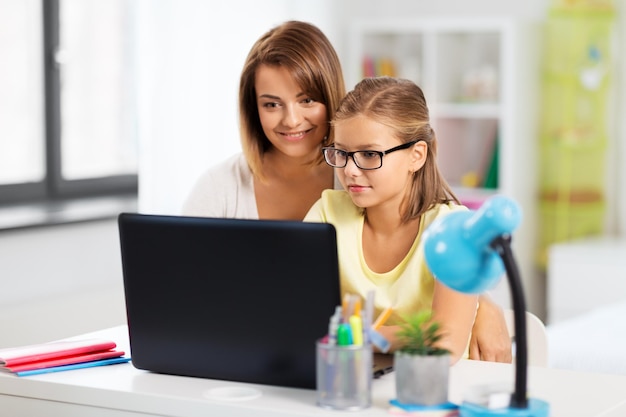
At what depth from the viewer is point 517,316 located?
1.36 m

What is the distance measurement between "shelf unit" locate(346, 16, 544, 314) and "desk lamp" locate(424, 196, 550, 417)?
3.08 metres

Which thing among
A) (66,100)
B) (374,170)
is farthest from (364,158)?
(66,100)

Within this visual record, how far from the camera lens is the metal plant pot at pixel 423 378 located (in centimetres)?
Result: 142

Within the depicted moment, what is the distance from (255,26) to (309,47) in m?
1.93

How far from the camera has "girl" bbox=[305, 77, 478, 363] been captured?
70.7 inches

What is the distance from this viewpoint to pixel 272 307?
1571 mm

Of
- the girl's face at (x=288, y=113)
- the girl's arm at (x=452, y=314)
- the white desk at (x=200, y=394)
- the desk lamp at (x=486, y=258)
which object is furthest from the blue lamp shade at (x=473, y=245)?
the girl's face at (x=288, y=113)

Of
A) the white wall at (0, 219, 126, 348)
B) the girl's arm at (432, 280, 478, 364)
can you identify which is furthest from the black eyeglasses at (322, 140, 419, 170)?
the white wall at (0, 219, 126, 348)

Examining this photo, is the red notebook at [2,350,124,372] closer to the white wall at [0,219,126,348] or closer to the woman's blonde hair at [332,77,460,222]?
the woman's blonde hair at [332,77,460,222]

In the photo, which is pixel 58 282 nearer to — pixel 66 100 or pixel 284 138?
pixel 66 100

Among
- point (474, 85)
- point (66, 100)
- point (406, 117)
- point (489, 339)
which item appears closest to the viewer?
point (406, 117)

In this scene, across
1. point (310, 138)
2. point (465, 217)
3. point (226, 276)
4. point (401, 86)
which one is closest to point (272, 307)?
point (226, 276)

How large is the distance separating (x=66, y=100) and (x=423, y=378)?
8.55 feet

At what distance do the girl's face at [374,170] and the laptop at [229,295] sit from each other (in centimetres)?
30
